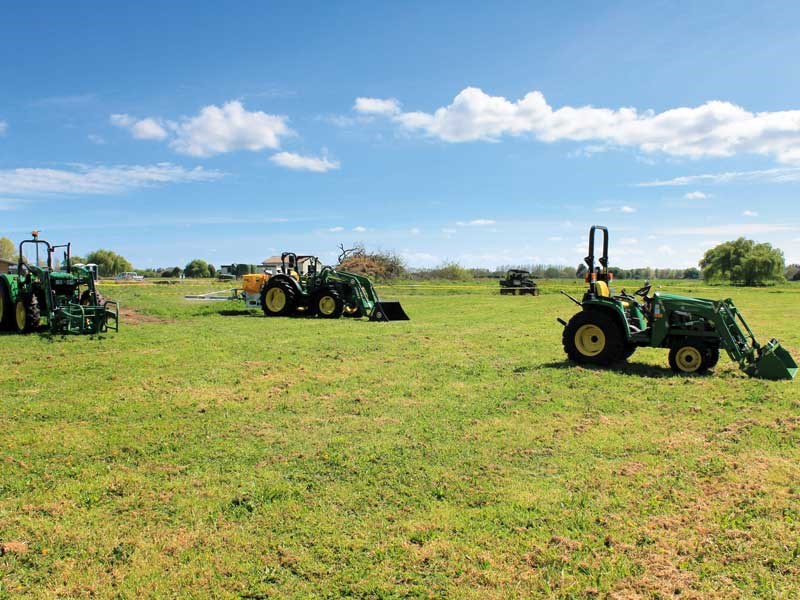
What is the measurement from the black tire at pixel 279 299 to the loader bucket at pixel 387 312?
271 centimetres

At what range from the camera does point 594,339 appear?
31.4 ft

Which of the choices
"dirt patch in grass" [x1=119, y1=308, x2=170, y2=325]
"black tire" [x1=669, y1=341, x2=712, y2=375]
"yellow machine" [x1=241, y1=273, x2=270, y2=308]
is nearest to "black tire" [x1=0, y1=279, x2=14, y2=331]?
"dirt patch in grass" [x1=119, y1=308, x2=170, y2=325]

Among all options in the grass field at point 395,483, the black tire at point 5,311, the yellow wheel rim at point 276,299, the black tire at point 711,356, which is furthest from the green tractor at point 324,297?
the black tire at point 711,356

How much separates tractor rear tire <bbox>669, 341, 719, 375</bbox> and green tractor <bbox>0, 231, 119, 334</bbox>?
36.9 ft

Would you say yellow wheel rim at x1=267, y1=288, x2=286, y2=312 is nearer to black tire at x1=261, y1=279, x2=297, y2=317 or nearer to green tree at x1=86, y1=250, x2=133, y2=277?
black tire at x1=261, y1=279, x2=297, y2=317

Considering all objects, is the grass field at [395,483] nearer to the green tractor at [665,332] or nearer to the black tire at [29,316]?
the green tractor at [665,332]

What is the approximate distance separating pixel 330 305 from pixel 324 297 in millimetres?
316

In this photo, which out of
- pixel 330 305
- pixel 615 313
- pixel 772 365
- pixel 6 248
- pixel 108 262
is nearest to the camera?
pixel 772 365

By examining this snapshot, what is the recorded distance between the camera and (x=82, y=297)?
46.6 feet

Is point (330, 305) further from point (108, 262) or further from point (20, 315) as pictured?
point (108, 262)

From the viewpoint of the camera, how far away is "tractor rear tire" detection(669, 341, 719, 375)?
874cm

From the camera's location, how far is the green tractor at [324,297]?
1814 cm

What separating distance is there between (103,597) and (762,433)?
5916 millimetres

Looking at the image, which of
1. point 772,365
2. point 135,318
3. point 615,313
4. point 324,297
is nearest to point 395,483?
point 615,313
